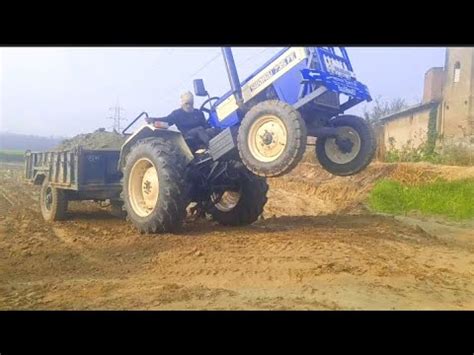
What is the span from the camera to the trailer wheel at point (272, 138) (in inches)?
147

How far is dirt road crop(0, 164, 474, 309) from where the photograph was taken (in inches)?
121

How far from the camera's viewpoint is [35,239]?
14.5 feet

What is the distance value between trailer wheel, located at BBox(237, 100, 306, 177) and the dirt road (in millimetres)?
761

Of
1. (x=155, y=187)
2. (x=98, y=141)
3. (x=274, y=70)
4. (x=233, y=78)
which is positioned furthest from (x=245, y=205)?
(x=98, y=141)

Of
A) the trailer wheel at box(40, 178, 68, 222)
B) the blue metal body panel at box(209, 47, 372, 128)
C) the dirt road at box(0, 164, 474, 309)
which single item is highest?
the blue metal body panel at box(209, 47, 372, 128)

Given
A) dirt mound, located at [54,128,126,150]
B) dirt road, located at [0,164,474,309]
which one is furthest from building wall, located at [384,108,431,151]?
dirt mound, located at [54,128,126,150]

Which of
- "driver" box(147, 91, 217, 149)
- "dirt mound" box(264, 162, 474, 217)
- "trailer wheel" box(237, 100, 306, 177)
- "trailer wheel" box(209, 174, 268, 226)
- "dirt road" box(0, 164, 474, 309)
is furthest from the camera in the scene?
"dirt mound" box(264, 162, 474, 217)

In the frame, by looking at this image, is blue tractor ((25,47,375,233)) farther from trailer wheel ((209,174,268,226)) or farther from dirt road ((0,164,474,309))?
dirt road ((0,164,474,309))

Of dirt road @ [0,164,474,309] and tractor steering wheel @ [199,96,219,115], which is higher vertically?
tractor steering wheel @ [199,96,219,115]

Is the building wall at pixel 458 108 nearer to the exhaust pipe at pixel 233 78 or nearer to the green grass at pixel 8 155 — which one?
the exhaust pipe at pixel 233 78

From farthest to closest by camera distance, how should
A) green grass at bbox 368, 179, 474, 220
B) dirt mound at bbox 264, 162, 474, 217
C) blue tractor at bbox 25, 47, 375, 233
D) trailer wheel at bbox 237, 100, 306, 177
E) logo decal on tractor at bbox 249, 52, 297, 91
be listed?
dirt mound at bbox 264, 162, 474, 217 < green grass at bbox 368, 179, 474, 220 < logo decal on tractor at bbox 249, 52, 297, 91 < blue tractor at bbox 25, 47, 375, 233 < trailer wheel at bbox 237, 100, 306, 177

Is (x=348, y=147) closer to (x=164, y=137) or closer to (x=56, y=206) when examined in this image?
(x=164, y=137)

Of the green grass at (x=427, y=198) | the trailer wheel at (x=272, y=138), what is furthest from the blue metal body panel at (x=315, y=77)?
the green grass at (x=427, y=198)
